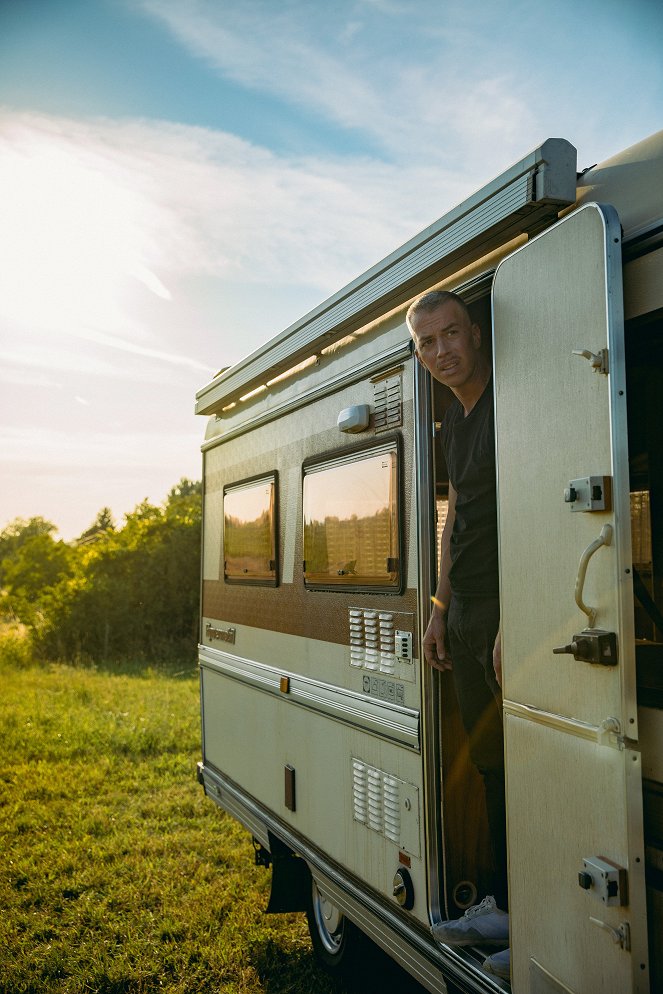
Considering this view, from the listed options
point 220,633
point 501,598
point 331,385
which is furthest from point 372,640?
point 220,633

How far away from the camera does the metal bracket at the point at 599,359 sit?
6.80ft

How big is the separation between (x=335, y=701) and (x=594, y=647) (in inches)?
72.8

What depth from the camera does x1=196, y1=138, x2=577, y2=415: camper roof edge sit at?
2383 millimetres

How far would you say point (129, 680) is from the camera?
42.4 feet

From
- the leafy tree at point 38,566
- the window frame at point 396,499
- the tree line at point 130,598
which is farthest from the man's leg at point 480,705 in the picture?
the leafy tree at point 38,566

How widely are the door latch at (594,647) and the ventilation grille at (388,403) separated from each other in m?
1.34

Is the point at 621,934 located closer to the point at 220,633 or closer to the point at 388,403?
the point at 388,403

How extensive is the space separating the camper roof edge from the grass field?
2.99 meters

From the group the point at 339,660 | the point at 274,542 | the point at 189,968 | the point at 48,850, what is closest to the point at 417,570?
the point at 339,660

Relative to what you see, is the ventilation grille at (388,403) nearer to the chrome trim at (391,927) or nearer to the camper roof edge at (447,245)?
the camper roof edge at (447,245)

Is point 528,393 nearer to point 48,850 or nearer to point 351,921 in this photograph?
point 351,921

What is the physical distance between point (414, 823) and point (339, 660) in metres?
0.83

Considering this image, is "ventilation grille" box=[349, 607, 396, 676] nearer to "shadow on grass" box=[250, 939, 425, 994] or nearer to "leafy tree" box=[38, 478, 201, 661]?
"shadow on grass" box=[250, 939, 425, 994]

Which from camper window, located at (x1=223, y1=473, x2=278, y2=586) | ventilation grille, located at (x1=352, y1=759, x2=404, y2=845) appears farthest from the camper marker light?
ventilation grille, located at (x1=352, y1=759, x2=404, y2=845)
